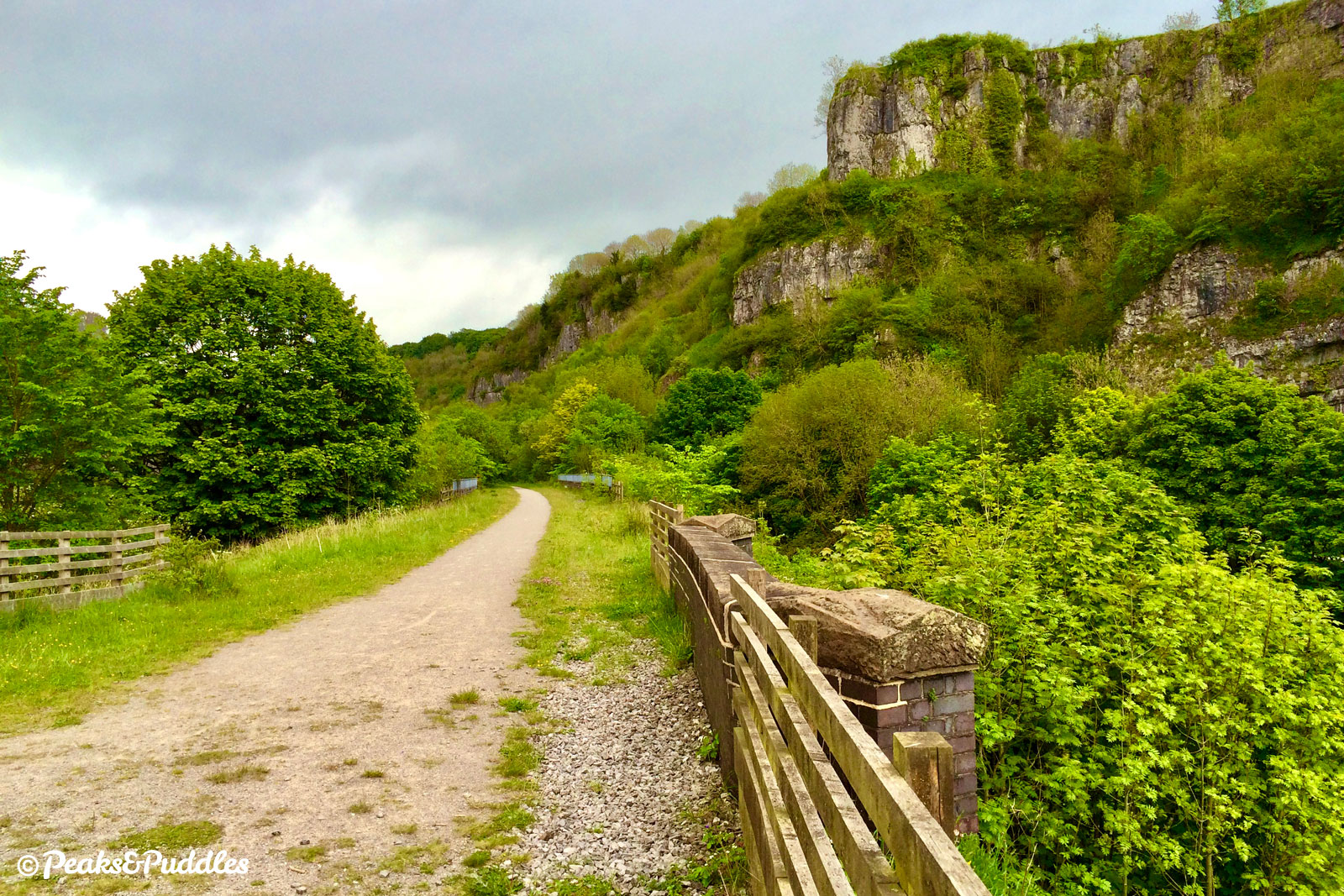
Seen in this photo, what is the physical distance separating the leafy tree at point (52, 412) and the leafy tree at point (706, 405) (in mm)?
35385

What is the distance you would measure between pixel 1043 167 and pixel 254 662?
89277 mm

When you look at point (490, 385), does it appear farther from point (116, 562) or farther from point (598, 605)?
point (598, 605)

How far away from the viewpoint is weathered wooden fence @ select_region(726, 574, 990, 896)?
1.64 metres

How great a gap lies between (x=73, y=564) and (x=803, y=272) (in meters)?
69.9

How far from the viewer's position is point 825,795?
235 cm

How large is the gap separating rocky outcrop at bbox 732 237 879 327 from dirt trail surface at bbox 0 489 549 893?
2604 inches

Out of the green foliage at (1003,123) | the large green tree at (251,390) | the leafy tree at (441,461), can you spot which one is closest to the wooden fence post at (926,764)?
the large green tree at (251,390)

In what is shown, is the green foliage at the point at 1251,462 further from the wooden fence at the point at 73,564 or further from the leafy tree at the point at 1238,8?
the leafy tree at the point at 1238,8

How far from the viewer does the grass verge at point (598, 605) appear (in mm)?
8961

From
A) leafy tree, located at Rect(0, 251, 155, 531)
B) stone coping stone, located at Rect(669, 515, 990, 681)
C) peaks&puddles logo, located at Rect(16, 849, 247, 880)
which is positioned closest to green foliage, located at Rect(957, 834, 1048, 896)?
stone coping stone, located at Rect(669, 515, 990, 681)

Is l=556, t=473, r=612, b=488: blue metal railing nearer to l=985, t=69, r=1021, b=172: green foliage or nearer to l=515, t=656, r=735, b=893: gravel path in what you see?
l=515, t=656, r=735, b=893: gravel path

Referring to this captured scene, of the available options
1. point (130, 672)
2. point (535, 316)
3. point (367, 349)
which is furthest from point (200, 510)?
point (535, 316)

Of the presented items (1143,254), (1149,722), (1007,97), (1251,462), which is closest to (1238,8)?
(1007,97)

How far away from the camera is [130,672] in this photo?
316 inches
